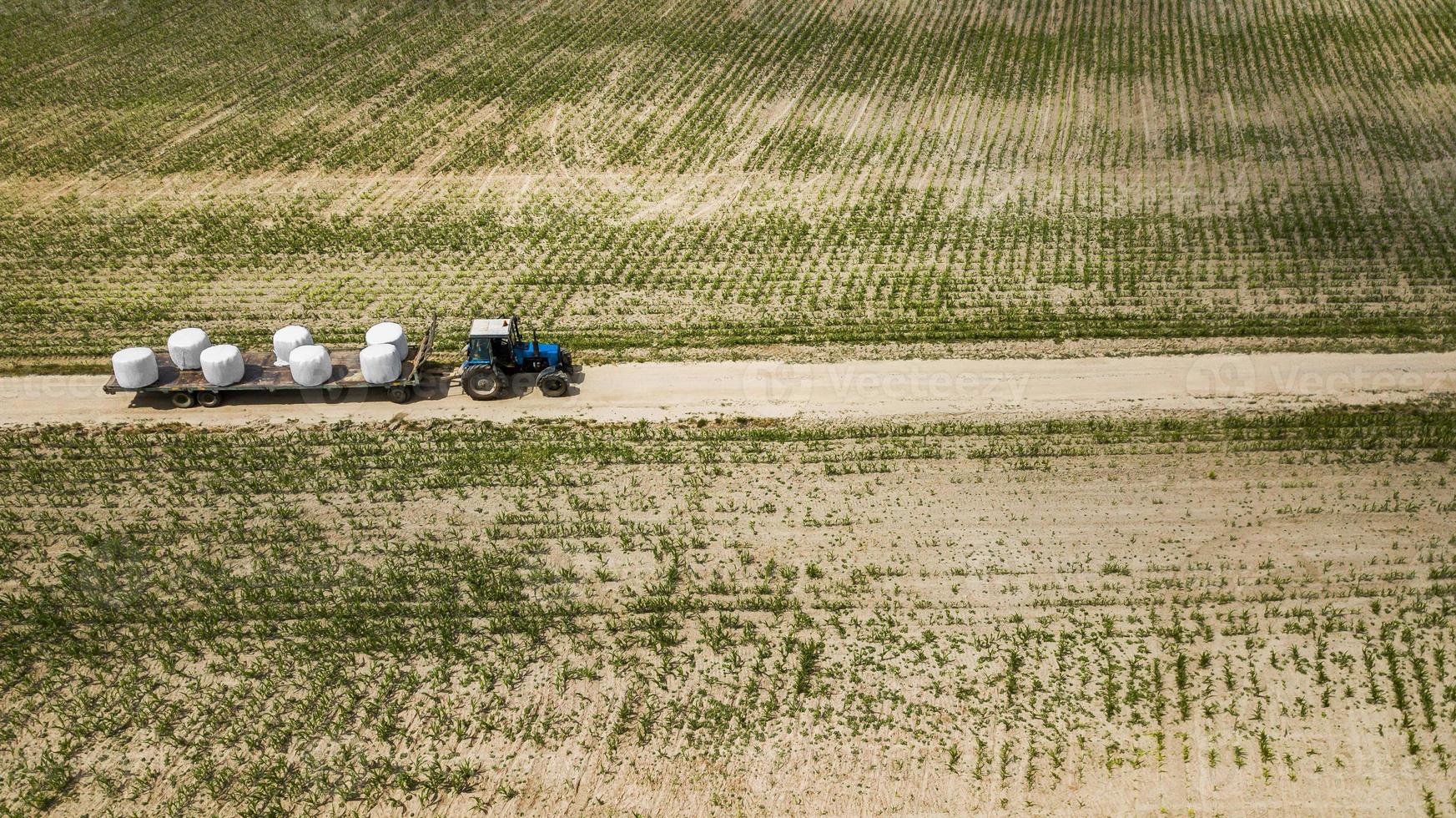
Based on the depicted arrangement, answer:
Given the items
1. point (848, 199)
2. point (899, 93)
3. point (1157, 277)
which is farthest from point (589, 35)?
point (1157, 277)

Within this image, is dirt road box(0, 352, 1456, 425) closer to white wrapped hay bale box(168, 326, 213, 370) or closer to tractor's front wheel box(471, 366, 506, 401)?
tractor's front wheel box(471, 366, 506, 401)

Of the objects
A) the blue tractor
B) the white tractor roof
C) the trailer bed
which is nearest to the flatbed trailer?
the trailer bed

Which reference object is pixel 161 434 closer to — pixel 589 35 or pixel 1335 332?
pixel 1335 332

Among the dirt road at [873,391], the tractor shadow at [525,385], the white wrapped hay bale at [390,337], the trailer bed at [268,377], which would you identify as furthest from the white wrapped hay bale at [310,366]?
the tractor shadow at [525,385]

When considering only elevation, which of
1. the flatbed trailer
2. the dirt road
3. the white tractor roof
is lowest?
the dirt road

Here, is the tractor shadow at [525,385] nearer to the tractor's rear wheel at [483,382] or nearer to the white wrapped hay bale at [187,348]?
the tractor's rear wheel at [483,382]

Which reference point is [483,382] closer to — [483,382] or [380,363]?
[483,382]

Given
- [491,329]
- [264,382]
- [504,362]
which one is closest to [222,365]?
[264,382]
